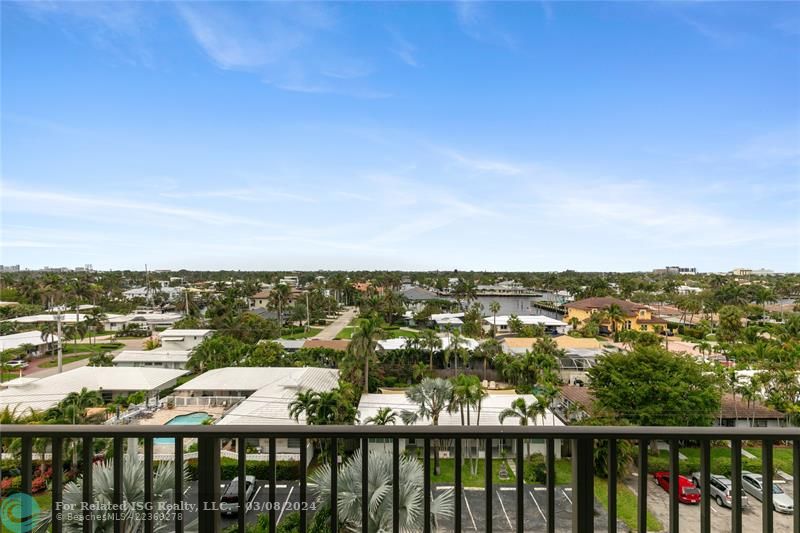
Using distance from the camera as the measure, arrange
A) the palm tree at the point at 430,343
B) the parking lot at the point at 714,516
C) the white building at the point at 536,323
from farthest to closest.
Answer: the white building at the point at 536,323 → the palm tree at the point at 430,343 → the parking lot at the point at 714,516

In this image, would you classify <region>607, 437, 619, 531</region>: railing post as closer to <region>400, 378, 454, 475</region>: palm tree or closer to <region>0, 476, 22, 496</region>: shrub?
<region>0, 476, 22, 496</region>: shrub

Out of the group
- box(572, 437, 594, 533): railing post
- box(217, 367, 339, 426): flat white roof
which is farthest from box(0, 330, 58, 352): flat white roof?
box(572, 437, 594, 533): railing post

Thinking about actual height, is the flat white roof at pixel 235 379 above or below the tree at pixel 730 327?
below

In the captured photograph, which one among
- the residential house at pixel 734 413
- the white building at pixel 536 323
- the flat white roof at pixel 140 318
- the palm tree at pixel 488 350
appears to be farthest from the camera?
the flat white roof at pixel 140 318

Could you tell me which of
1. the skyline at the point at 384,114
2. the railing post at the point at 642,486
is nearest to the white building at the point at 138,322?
the skyline at the point at 384,114

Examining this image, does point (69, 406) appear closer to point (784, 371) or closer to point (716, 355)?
point (784, 371)

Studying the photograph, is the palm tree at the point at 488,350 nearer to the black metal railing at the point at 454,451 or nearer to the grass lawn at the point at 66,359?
the black metal railing at the point at 454,451
